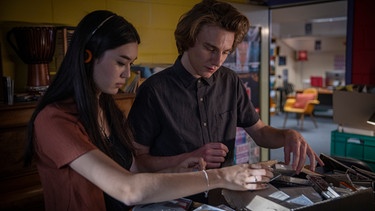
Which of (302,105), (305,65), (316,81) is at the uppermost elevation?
(305,65)

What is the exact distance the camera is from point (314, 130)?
25.5 feet

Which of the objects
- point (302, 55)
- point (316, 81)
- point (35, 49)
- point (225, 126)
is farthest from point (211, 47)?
point (302, 55)

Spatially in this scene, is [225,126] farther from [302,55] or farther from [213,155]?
[302,55]

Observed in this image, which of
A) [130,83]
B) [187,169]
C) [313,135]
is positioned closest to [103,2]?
[130,83]

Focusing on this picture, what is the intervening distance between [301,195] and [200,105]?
72 centimetres

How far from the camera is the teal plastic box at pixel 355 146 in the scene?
2957 mm

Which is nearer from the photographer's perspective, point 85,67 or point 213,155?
point 85,67

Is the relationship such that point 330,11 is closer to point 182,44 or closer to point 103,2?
point 103,2

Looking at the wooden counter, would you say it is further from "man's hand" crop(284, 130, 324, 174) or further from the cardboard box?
the cardboard box

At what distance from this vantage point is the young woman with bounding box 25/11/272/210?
3.24 ft

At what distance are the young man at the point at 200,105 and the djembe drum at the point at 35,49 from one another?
0.90 metres

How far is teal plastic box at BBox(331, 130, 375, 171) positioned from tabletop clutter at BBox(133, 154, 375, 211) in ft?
5.61

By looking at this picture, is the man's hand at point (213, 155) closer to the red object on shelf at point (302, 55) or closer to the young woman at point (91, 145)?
the young woman at point (91, 145)

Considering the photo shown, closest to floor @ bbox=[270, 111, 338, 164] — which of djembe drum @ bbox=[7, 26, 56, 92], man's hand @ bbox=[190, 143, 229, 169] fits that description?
djembe drum @ bbox=[7, 26, 56, 92]
